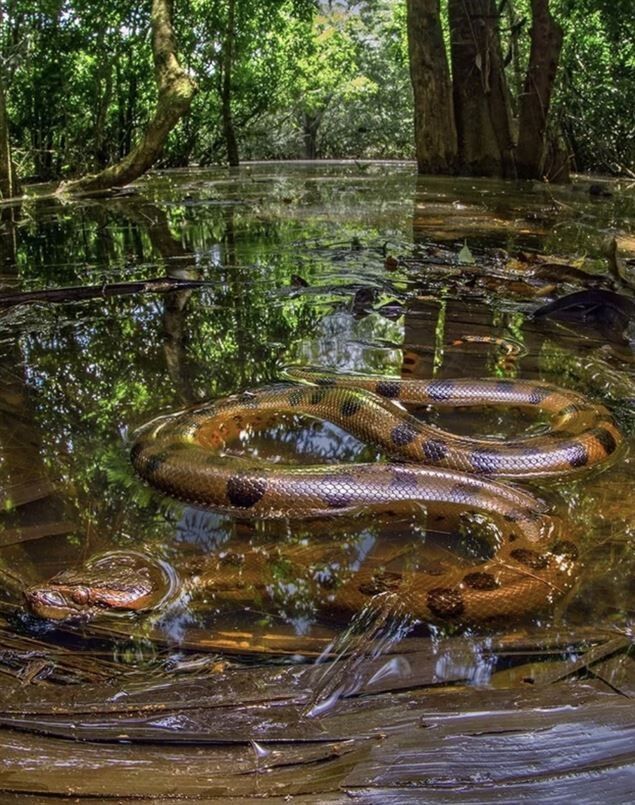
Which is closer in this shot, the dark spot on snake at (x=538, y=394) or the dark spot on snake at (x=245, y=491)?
the dark spot on snake at (x=245, y=491)

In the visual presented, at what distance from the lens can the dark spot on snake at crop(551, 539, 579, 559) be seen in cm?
296

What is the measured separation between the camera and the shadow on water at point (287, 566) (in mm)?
1842

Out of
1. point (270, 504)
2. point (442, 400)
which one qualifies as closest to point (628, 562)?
point (270, 504)

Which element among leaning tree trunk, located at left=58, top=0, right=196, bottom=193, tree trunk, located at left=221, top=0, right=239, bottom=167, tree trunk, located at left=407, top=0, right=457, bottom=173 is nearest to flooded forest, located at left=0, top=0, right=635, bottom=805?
leaning tree trunk, located at left=58, top=0, right=196, bottom=193

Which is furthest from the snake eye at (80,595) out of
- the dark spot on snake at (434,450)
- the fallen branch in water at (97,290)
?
the fallen branch in water at (97,290)

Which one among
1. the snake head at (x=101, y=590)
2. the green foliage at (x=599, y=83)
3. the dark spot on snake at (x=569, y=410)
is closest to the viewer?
the snake head at (x=101, y=590)

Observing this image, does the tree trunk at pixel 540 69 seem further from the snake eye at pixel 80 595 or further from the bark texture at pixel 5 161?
the snake eye at pixel 80 595

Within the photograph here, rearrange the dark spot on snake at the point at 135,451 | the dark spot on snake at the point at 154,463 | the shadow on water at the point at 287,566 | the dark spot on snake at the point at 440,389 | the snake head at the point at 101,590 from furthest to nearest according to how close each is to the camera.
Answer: the dark spot on snake at the point at 440,389, the dark spot on snake at the point at 135,451, the dark spot on snake at the point at 154,463, the snake head at the point at 101,590, the shadow on water at the point at 287,566

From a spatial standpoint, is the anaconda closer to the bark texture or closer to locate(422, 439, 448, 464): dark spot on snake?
locate(422, 439, 448, 464): dark spot on snake

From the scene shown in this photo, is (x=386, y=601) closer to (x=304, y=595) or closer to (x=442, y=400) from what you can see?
(x=304, y=595)

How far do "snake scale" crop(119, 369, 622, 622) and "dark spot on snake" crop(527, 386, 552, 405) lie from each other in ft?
0.04

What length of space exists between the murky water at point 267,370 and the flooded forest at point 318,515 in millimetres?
19

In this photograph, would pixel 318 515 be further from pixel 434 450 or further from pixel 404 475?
pixel 434 450

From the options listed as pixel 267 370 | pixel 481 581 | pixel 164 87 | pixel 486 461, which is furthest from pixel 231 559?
pixel 164 87
